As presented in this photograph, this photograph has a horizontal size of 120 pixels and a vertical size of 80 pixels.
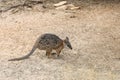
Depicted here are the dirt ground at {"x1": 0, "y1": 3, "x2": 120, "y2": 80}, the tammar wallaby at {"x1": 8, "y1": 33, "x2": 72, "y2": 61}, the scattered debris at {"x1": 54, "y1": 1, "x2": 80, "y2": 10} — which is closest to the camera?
the dirt ground at {"x1": 0, "y1": 3, "x2": 120, "y2": 80}

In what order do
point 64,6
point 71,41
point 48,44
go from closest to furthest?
point 48,44 → point 71,41 → point 64,6

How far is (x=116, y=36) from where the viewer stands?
8.14 metres

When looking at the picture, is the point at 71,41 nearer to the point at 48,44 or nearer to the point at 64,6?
the point at 48,44

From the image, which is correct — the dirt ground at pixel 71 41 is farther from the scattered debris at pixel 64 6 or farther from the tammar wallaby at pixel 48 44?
the scattered debris at pixel 64 6

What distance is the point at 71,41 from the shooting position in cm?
780

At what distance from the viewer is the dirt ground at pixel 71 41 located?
6.26 meters

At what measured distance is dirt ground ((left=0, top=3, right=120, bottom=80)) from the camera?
6258mm

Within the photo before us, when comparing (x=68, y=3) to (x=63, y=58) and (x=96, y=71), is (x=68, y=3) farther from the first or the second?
(x=96, y=71)

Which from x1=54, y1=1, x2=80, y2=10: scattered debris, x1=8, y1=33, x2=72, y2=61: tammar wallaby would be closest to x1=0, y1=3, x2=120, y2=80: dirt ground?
x1=8, y1=33, x2=72, y2=61: tammar wallaby

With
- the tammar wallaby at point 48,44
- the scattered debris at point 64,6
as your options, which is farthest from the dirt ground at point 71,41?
the scattered debris at point 64,6

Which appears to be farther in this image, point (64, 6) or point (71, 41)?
point (64, 6)

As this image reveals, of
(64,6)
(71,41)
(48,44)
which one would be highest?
(48,44)

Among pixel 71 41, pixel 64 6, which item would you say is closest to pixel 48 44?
pixel 71 41

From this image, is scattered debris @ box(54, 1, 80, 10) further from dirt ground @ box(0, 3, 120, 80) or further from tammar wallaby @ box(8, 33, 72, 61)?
tammar wallaby @ box(8, 33, 72, 61)
